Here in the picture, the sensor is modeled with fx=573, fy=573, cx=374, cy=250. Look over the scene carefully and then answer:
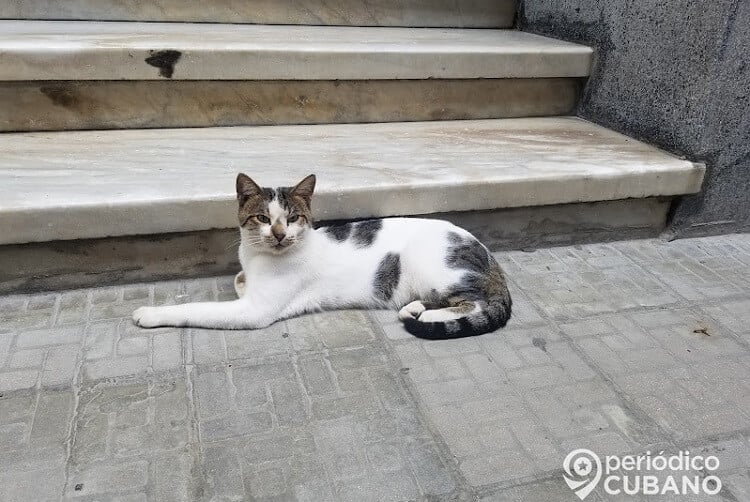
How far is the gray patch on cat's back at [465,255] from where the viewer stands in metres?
2.36

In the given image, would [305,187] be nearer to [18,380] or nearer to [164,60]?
[18,380]

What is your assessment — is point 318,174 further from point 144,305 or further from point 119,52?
point 119,52

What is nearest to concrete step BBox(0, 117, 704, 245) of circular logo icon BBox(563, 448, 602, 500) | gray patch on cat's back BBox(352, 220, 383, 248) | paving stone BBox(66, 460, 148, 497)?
gray patch on cat's back BBox(352, 220, 383, 248)

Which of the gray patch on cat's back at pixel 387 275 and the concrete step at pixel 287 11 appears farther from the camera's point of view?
the concrete step at pixel 287 11

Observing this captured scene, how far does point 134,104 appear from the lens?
3064 millimetres

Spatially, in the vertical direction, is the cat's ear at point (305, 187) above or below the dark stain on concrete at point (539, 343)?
above

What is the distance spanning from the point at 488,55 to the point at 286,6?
1.50 m

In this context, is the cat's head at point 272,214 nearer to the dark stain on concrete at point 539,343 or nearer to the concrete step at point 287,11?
the dark stain on concrete at point 539,343

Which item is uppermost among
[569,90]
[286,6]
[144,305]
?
[286,6]

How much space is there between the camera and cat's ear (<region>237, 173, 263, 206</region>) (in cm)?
213

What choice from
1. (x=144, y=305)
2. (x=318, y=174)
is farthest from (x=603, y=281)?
(x=144, y=305)

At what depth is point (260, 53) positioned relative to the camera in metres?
3.07

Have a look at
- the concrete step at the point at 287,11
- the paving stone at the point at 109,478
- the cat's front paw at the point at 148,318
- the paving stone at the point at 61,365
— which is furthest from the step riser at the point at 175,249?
the concrete step at the point at 287,11

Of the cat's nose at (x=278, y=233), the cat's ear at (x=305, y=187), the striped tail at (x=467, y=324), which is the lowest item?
the striped tail at (x=467, y=324)
